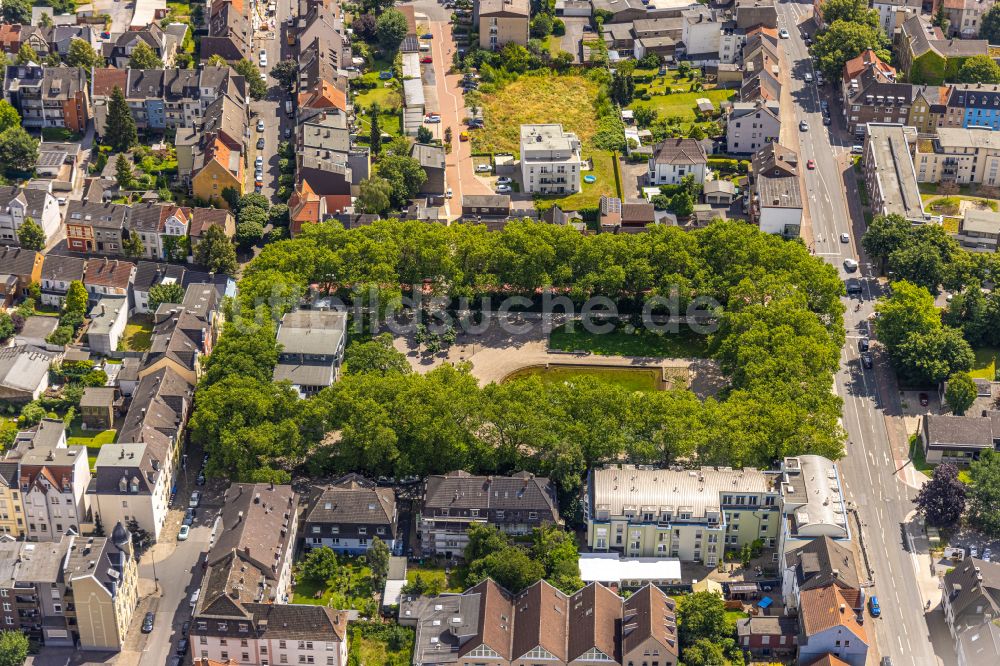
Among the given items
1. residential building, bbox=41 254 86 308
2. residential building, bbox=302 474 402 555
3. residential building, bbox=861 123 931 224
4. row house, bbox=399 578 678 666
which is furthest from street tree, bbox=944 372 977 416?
residential building, bbox=41 254 86 308

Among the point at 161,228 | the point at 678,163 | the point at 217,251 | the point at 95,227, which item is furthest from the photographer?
the point at 678,163

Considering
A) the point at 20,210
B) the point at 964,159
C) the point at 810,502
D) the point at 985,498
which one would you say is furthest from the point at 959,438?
the point at 20,210

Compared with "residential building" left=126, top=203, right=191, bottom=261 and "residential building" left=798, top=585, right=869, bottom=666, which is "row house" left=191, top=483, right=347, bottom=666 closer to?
"residential building" left=798, top=585, right=869, bottom=666

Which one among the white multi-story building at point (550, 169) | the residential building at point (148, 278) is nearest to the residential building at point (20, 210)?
the residential building at point (148, 278)

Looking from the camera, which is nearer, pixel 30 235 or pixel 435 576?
pixel 435 576

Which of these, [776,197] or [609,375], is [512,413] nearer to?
[609,375]

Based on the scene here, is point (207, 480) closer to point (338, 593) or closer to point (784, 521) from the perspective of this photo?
point (338, 593)
